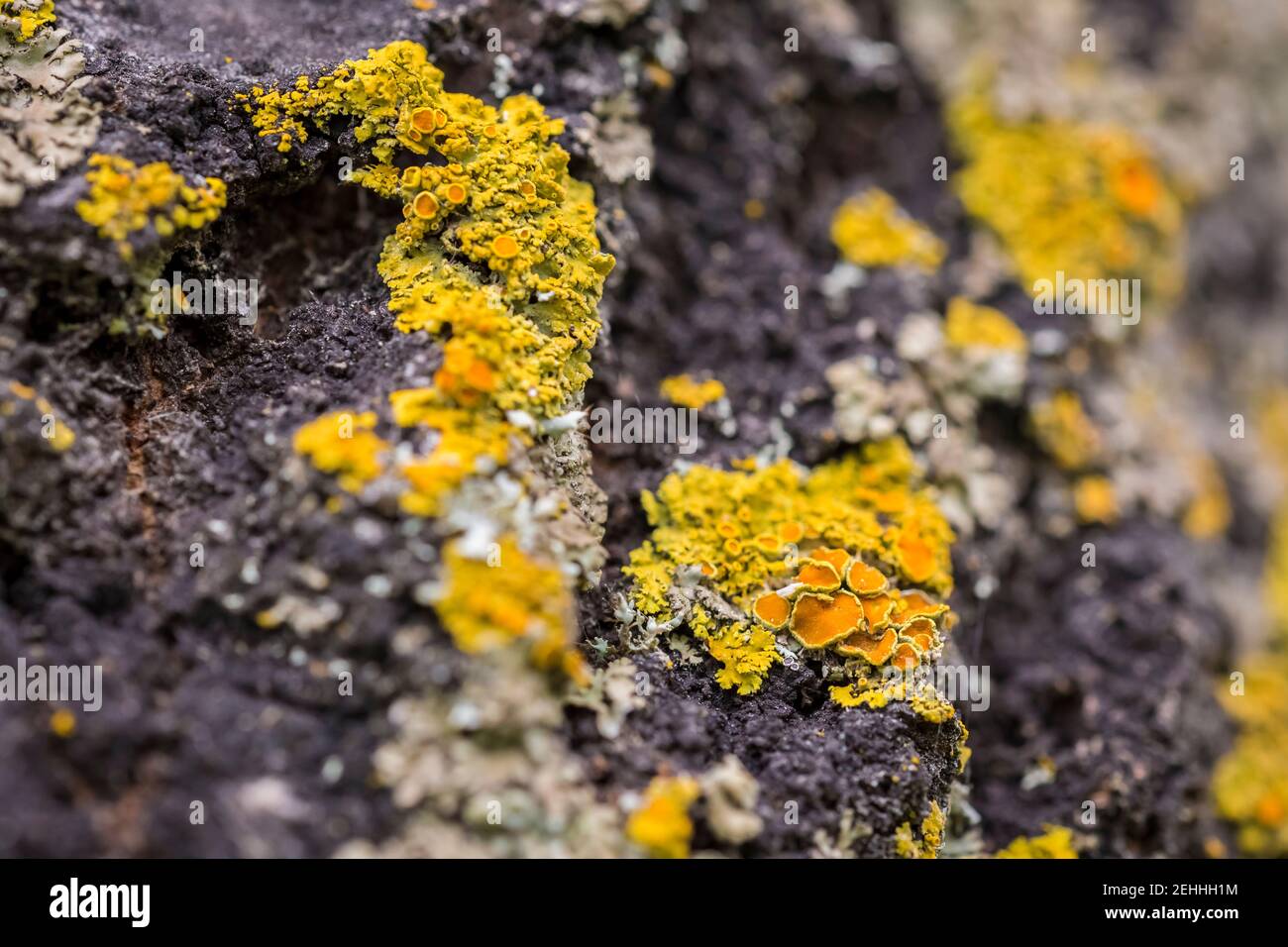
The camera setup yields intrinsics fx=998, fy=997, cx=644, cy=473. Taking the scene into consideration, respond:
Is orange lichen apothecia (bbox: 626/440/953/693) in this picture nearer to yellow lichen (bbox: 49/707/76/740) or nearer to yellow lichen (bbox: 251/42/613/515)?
yellow lichen (bbox: 251/42/613/515)

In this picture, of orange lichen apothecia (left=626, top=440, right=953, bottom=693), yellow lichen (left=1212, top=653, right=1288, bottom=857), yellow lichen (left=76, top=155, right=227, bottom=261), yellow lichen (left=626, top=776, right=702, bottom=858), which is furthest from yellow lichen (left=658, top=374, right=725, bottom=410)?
yellow lichen (left=1212, top=653, right=1288, bottom=857)

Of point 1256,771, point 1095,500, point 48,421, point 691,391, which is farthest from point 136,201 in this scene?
point 1256,771

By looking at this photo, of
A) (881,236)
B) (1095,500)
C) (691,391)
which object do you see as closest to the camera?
(691,391)

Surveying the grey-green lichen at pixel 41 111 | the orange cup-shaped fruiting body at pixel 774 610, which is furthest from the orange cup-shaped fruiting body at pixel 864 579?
the grey-green lichen at pixel 41 111

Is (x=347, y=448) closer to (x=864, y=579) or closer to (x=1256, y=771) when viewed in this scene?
(x=864, y=579)

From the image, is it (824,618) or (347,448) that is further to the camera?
(824,618)
